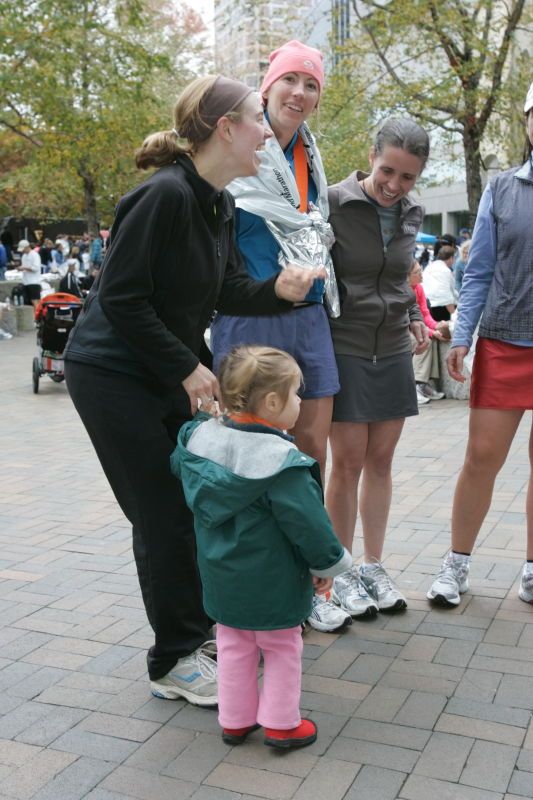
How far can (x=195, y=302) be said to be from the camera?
3.05 metres

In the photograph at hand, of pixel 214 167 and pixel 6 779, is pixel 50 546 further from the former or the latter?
pixel 214 167

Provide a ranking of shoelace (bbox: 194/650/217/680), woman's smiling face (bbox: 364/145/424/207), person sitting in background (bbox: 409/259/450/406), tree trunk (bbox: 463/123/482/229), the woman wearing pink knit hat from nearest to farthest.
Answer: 1. shoelace (bbox: 194/650/217/680)
2. the woman wearing pink knit hat
3. woman's smiling face (bbox: 364/145/424/207)
4. person sitting in background (bbox: 409/259/450/406)
5. tree trunk (bbox: 463/123/482/229)

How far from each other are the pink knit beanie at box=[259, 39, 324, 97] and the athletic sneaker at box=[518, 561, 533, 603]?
220cm

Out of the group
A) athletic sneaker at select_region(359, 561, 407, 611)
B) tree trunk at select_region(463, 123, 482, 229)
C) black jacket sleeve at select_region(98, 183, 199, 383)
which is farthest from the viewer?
tree trunk at select_region(463, 123, 482, 229)

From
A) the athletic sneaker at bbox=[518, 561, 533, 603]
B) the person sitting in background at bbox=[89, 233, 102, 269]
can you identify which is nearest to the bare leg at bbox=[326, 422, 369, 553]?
the athletic sneaker at bbox=[518, 561, 533, 603]

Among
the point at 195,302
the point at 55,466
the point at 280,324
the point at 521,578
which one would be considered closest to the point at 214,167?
the point at 195,302

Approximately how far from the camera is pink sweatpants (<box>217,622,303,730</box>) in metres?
2.83

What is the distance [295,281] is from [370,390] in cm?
88

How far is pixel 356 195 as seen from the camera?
3738 mm

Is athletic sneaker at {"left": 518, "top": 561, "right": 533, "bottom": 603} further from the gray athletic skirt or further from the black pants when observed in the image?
the black pants

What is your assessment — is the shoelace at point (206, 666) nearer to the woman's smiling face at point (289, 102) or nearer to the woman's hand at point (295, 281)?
the woman's hand at point (295, 281)

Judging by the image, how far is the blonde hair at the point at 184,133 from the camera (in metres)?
2.94

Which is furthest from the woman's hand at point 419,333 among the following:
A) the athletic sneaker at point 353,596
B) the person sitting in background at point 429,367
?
the person sitting in background at point 429,367

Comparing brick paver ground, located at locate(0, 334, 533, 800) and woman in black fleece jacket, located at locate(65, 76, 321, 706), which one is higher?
woman in black fleece jacket, located at locate(65, 76, 321, 706)
